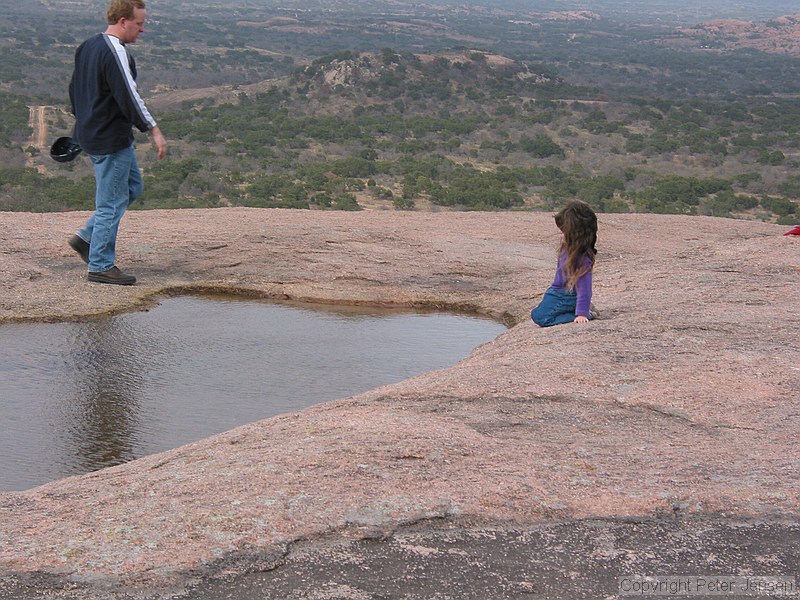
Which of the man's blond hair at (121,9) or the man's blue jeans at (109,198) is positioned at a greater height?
the man's blond hair at (121,9)

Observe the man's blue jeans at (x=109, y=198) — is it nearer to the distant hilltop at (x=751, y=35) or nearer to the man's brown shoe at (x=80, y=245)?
the man's brown shoe at (x=80, y=245)

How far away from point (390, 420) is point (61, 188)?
54.5ft

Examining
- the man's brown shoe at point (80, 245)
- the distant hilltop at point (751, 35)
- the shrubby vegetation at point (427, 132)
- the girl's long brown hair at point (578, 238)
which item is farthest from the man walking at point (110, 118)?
the distant hilltop at point (751, 35)

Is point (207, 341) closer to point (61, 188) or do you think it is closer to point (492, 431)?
point (492, 431)

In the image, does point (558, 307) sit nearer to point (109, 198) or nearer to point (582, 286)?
point (582, 286)

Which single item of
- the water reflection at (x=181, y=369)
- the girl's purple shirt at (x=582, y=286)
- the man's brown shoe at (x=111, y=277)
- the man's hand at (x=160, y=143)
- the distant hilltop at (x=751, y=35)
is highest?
the distant hilltop at (x=751, y=35)

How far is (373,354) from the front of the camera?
630cm

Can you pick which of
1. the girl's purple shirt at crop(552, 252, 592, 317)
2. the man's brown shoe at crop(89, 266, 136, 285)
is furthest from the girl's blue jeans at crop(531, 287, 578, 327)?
the man's brown shoe at crop(89, 266, 136, 285)

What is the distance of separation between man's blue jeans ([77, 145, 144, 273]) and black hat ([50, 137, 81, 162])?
147mm

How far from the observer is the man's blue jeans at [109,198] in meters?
6.99

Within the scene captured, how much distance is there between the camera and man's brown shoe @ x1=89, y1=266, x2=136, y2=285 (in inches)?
285

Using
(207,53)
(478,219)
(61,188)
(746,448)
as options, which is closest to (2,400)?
(746,448)

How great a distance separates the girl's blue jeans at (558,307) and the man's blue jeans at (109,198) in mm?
2814

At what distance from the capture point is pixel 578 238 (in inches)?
230
